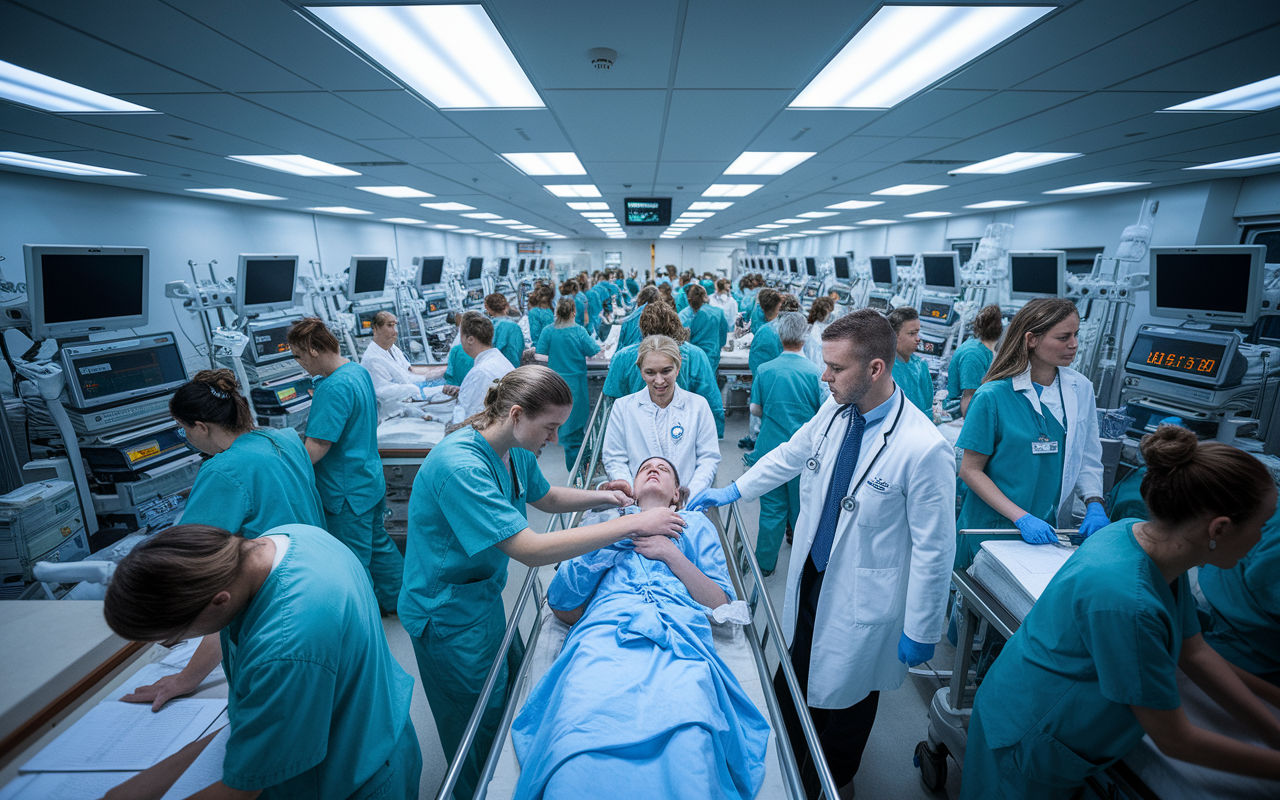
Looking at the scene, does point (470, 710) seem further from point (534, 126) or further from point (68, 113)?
point (68, 113)

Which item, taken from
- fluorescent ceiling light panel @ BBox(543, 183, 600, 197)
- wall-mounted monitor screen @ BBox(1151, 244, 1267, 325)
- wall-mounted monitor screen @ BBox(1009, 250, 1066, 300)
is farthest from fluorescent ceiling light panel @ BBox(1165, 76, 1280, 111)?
fluorescent ceiling light panel @ BBox(543, 183, 600, 197)

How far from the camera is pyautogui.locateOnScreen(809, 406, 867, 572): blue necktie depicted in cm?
194

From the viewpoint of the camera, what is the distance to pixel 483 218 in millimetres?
11836

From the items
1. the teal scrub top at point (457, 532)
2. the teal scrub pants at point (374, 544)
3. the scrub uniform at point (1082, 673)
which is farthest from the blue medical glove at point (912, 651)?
the teal scrub pants at point (374, 544)

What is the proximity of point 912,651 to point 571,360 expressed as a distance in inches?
173

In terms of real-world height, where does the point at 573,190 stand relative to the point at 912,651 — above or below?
above

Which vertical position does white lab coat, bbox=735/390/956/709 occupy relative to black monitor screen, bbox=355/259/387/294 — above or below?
below

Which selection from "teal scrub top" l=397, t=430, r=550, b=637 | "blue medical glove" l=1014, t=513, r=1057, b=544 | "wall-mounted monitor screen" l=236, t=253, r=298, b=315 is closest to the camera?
"teal scrub top" l=397, t=430, r=550, b=637

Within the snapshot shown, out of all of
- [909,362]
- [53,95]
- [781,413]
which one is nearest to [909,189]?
[909,362]

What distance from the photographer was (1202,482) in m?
1.18

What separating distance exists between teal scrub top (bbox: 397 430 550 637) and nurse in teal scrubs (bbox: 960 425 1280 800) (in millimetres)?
1679

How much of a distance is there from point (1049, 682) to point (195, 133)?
653 cm

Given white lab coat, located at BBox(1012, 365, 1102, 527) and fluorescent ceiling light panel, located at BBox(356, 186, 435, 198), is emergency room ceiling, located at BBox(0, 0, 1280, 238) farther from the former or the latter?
white lab coat, located at BBox(1012, 365, 1102, 527)

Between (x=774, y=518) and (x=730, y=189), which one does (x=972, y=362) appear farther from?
(x=730, y=189)
